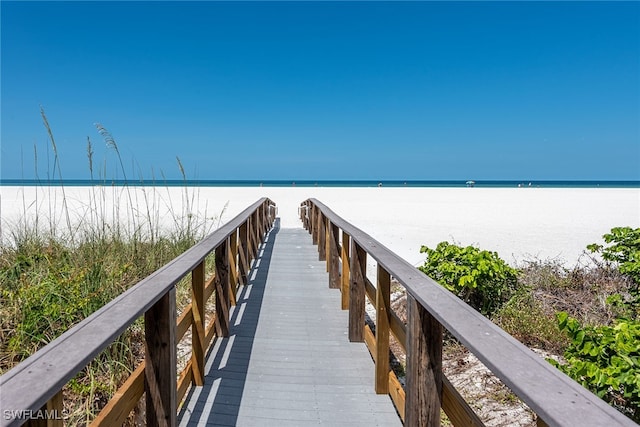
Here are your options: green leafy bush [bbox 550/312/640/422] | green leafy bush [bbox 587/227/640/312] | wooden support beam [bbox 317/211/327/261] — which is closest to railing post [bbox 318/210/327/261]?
wooden support beam [bbox 317/211/327/261]

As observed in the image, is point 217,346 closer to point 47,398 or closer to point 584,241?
point 47,398

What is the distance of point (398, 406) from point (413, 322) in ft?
2.31

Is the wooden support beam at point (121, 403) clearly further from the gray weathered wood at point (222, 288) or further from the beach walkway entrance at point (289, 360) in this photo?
the gray weathered wood at point (222, 288)

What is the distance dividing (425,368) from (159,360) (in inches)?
43.4

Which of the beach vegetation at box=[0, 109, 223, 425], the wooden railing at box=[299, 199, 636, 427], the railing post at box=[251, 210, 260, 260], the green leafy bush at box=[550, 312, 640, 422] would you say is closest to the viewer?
the wooden railing at box=[299, 199, 636, 427]

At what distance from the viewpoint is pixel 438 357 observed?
1682 millimetres

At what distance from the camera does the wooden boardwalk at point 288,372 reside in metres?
2.21

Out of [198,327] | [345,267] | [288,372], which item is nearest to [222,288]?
[198,327]

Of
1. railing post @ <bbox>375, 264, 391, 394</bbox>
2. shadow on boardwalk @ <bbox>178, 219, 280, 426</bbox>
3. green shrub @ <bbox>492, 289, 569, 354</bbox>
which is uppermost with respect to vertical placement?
railing post @ <bbox>375, 264, 391, 394</bbox>

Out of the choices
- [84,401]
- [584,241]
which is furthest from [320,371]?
[584,241]

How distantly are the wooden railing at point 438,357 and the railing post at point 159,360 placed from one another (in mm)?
1029

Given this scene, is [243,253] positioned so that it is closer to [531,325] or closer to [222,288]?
[222,288]

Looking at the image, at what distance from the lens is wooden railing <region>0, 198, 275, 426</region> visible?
33.4 inches

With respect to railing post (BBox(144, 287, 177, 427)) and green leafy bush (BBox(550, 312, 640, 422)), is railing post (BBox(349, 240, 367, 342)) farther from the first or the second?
railing post (BBox(144, 287, 177, 427))
